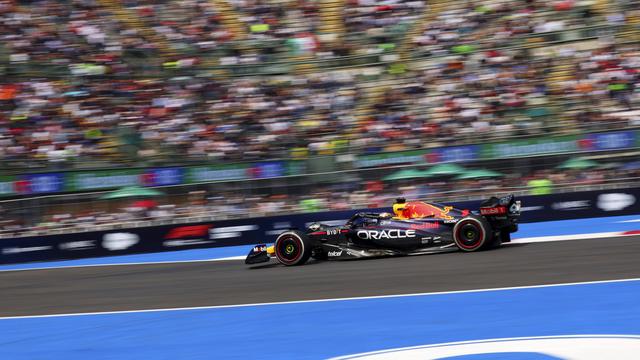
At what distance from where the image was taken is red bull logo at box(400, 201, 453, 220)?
13.8 meters

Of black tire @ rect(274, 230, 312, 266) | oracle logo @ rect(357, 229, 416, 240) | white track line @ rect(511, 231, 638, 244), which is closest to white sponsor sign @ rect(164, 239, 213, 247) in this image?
black tire @ rect(274, 230, 312, 266)

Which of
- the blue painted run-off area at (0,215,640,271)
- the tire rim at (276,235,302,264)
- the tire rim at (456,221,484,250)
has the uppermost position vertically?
the blue painted run-off area at (0,215,640,271)

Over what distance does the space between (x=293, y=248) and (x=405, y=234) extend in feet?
6.52

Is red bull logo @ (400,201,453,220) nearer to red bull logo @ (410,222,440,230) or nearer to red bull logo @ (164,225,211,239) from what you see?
red bull logo @ (410,222,440,230)

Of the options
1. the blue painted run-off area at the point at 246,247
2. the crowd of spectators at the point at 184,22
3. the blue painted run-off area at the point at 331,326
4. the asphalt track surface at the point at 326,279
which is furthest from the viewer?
the crowd of spectators at the point at 184,22

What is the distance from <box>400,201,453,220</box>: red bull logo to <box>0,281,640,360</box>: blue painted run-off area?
13.4 ft

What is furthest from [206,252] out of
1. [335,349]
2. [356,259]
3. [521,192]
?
[335,349]

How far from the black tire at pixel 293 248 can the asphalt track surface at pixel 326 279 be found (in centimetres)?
18

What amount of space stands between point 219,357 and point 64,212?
493 inches

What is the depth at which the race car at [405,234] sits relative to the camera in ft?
44.1

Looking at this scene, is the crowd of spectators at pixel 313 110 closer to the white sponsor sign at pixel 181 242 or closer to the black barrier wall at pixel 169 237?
the black barrier wall at pixel 169 237

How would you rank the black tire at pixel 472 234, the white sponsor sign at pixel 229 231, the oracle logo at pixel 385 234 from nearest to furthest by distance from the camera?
the black tire at pixel 472 234 < the oracle logo at pixel 385 234 < the white sponsor sign at pixel 229 231

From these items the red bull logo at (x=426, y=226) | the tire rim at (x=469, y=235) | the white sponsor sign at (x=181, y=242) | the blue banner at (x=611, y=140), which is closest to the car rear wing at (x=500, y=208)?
the tire rim at (x=469, y=235)

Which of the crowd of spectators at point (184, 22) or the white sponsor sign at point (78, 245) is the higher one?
the crowd of spectators at point (184, 22)
